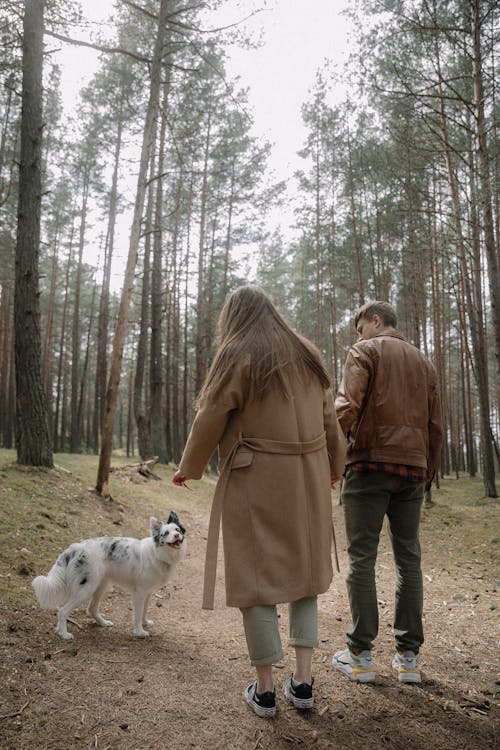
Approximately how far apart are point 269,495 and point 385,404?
1.11 metres

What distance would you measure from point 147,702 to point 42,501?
4.84 meters

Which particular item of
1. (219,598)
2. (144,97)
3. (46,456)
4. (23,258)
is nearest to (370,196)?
(144,97)

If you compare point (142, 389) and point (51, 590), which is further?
point (142, 389)

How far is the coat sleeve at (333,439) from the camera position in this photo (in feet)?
9.61

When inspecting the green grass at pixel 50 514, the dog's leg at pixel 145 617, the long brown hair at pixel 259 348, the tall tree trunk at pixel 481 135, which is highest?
the tall tree trunk at pixel 481 135

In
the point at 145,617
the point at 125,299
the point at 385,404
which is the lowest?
the point at 145,617

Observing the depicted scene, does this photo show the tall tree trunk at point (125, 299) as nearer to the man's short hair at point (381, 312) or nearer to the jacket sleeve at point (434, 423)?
the man's short hair at point (381, 312)

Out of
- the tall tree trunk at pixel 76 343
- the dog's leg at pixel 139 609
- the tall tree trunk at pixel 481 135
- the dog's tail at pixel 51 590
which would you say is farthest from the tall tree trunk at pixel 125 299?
the tall tree trunk at pixel 76 343

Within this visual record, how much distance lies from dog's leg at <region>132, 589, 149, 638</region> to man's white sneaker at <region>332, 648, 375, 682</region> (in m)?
1.60

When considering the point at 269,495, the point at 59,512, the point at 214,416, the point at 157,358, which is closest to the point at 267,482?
the point at 269,495

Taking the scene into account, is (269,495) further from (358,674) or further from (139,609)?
(139,609)

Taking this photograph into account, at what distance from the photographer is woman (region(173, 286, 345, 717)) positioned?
2.54 m

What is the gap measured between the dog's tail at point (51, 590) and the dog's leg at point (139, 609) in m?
0.59

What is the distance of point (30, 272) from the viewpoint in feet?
27.8
